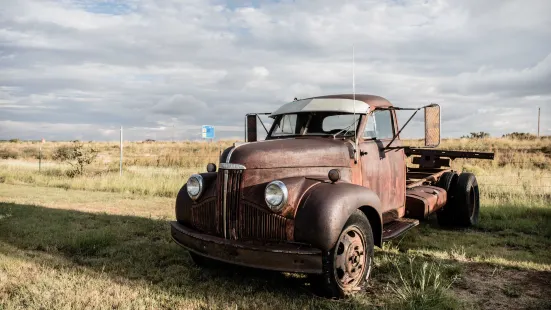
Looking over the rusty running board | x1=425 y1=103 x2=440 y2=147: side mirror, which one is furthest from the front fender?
x1=425 y1=103 x2=440 y2=147: side mirror

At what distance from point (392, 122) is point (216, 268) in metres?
3.03

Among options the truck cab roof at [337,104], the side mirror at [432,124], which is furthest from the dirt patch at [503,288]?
the truck cab roof at [337,104]

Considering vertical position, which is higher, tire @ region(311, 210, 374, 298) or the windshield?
the windshield

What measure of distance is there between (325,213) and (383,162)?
1.97 metres

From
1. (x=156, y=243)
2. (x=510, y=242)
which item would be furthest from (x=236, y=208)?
(x=510, y=242)

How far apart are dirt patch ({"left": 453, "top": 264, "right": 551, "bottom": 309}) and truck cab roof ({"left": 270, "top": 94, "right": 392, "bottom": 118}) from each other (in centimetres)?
228

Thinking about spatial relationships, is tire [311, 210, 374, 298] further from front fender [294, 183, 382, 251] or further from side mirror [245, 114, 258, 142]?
side mirror [245, 114, 258, 142]

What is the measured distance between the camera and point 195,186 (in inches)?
195

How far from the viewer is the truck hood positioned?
4.49 meters

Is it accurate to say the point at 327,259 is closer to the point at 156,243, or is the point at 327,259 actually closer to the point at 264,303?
the point at 264,303

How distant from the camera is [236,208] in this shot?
4.43m

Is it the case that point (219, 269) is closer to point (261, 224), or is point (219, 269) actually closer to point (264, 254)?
point (261, 224)

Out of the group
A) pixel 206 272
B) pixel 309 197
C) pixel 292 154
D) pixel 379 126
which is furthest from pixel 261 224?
pixel 379 126

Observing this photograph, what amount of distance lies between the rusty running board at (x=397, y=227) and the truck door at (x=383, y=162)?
201 mm
